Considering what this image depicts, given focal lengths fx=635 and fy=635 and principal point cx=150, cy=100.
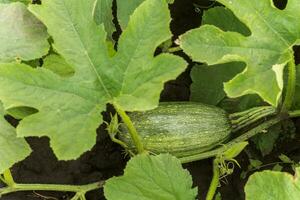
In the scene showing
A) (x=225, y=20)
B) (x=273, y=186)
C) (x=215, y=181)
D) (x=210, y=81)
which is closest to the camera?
(x=273, y=186)

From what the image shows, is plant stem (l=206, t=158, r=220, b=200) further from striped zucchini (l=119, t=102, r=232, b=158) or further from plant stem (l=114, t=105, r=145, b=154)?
plant stem (l=114, t=105, r=145, b=154)

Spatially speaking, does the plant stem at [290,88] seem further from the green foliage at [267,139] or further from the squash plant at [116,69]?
the green foliage at [267,139]

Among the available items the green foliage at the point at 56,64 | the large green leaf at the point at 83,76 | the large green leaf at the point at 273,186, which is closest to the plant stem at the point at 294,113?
the large green leaf at the point at 273,186

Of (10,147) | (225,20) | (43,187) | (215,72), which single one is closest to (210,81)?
(215,72)

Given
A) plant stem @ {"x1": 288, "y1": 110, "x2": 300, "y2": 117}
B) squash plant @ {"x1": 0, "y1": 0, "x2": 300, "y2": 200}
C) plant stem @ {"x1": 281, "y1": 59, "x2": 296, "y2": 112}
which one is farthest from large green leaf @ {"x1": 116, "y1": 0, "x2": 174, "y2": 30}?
plant stem @ {"x1": 288, "y1": 110, "x2": 300, "y2": 117}

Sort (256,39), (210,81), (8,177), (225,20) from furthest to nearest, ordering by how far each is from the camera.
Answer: (210,81) → (225,20) → (8,177) → (256,39)

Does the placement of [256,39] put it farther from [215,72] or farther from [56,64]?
[56,64]

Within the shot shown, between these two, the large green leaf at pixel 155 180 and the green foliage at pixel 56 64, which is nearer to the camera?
the large green leaf at pixel 155 180
